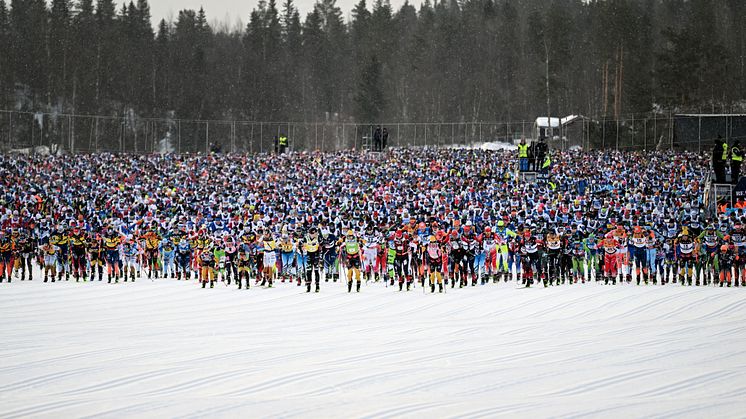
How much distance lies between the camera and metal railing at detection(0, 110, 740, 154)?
49812mm

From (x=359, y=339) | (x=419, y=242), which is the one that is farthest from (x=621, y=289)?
(x=359, y=339)

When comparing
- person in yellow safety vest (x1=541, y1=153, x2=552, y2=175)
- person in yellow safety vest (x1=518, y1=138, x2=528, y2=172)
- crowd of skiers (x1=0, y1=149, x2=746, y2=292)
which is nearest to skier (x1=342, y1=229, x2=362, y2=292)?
crowd of skiers (x1=0, y1=149, x2=746, y2=292)

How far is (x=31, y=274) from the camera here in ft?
87.5

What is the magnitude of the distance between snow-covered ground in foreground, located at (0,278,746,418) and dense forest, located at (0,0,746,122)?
40.5 meters

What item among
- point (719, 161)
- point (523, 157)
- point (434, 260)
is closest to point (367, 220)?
point (434, 260)

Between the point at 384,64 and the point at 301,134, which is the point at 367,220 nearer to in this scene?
the point at 301,134

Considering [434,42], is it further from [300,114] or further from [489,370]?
[489,370]

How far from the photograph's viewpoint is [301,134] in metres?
68.4

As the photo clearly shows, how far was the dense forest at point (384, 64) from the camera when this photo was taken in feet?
212

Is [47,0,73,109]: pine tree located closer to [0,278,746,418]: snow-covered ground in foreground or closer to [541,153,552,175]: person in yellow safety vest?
[541,153,552,175]: person in yellow safety vest

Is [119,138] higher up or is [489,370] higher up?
[119,138]

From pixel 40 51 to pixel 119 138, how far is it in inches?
389

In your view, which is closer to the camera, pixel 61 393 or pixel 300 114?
pixel 61 393

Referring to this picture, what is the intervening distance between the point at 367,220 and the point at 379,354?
1450 centimetres
